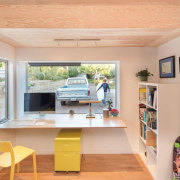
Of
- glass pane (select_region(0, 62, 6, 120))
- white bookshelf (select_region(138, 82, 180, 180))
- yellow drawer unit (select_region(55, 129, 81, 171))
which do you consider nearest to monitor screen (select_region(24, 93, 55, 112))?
glass pane (select_region(0, 62, 6, 120))

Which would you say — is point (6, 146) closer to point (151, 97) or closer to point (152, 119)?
point (152, 119)

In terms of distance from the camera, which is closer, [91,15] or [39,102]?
[91,15]

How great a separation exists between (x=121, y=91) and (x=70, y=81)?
1.12 m

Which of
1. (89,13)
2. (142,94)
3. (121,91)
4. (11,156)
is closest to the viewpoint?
(89,13)

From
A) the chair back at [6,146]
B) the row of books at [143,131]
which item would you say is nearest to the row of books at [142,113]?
the row of books at [143,131]

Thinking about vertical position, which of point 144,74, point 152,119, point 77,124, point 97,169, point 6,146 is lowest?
point 97,169

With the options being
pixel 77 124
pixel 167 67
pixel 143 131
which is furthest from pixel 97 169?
pixel 167 67

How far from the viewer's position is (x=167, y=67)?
9.64ft

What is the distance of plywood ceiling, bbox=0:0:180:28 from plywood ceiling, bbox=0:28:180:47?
1.06 meters

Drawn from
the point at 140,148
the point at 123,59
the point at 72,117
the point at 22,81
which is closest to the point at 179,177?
the point at 140,148

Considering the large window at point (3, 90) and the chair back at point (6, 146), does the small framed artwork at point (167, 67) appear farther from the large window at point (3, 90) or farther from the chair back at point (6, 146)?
the large window at point (3, 90)

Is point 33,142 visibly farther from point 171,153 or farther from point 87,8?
point 87,8

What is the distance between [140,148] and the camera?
338 centimetres

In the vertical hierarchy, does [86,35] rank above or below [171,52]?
above
